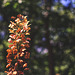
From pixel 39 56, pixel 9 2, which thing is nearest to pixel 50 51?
pixel 39 56

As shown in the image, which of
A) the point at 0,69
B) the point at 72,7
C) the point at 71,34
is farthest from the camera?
the point at 71,34

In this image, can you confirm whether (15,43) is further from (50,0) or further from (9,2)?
(50,0)

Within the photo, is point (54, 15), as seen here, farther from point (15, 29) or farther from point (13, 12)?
point (15, 29)

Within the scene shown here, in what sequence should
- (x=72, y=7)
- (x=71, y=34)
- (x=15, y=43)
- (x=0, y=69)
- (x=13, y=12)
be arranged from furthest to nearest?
(x=71, y=34) → (x=72, y=7) → (x=0, y=69) → (x=13, y=12) → (x=15, y=43)

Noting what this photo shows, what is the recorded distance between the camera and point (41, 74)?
854 cm

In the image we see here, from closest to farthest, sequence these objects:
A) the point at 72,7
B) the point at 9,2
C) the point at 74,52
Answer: the point at 9,2, the point at 72,7, the point at 74,52

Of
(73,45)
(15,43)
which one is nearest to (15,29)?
(15,43)

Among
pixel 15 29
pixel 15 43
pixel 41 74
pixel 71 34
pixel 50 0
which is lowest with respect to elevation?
pixel 41 74

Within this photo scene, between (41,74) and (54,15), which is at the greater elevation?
(54,15)

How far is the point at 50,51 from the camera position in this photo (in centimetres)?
798

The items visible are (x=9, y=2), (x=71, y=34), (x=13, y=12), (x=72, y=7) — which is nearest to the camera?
(x=9, y=2)

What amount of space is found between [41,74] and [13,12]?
4.31 metres

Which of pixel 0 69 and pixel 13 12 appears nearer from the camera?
pixel 13 12

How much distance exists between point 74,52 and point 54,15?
7.07 ft
